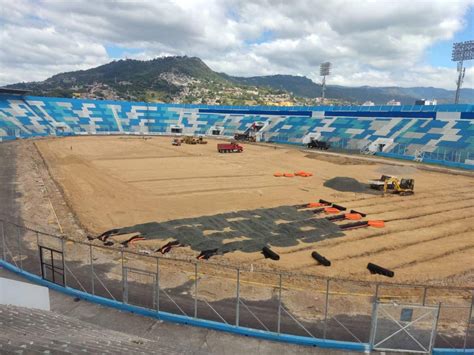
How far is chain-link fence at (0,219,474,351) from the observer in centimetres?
1180

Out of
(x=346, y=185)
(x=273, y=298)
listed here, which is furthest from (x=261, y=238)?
(x=346, y=185)

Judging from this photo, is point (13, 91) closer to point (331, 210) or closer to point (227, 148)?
point (227, 148)

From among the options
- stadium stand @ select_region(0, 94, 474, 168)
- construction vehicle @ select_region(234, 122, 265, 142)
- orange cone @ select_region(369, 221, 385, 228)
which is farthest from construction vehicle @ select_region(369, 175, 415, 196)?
construction vehicle @ select_region(234, 122, 265, 142)

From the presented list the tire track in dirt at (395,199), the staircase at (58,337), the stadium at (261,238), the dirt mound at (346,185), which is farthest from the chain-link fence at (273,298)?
the dirt mound at (346,185)

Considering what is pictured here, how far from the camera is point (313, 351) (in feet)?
38.9

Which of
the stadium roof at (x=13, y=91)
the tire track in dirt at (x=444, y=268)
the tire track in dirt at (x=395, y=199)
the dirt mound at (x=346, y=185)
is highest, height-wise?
the stadium roof at (x=13, y=91)

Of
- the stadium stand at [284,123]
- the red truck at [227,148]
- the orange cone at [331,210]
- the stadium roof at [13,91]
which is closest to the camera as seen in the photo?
the orange cone at [331,210]

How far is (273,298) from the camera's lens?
50.1ft

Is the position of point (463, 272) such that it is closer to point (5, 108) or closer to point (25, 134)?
point (25, 134)

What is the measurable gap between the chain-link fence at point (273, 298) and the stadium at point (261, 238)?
3.0 inches

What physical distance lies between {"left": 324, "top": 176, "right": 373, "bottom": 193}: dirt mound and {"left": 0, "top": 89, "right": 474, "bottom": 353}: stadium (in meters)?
0.23

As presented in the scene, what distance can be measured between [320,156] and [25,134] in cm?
7271

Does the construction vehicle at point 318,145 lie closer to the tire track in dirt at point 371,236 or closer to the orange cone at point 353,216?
the tire track in dirt at point 371,236

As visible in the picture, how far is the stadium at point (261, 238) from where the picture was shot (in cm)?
1355
